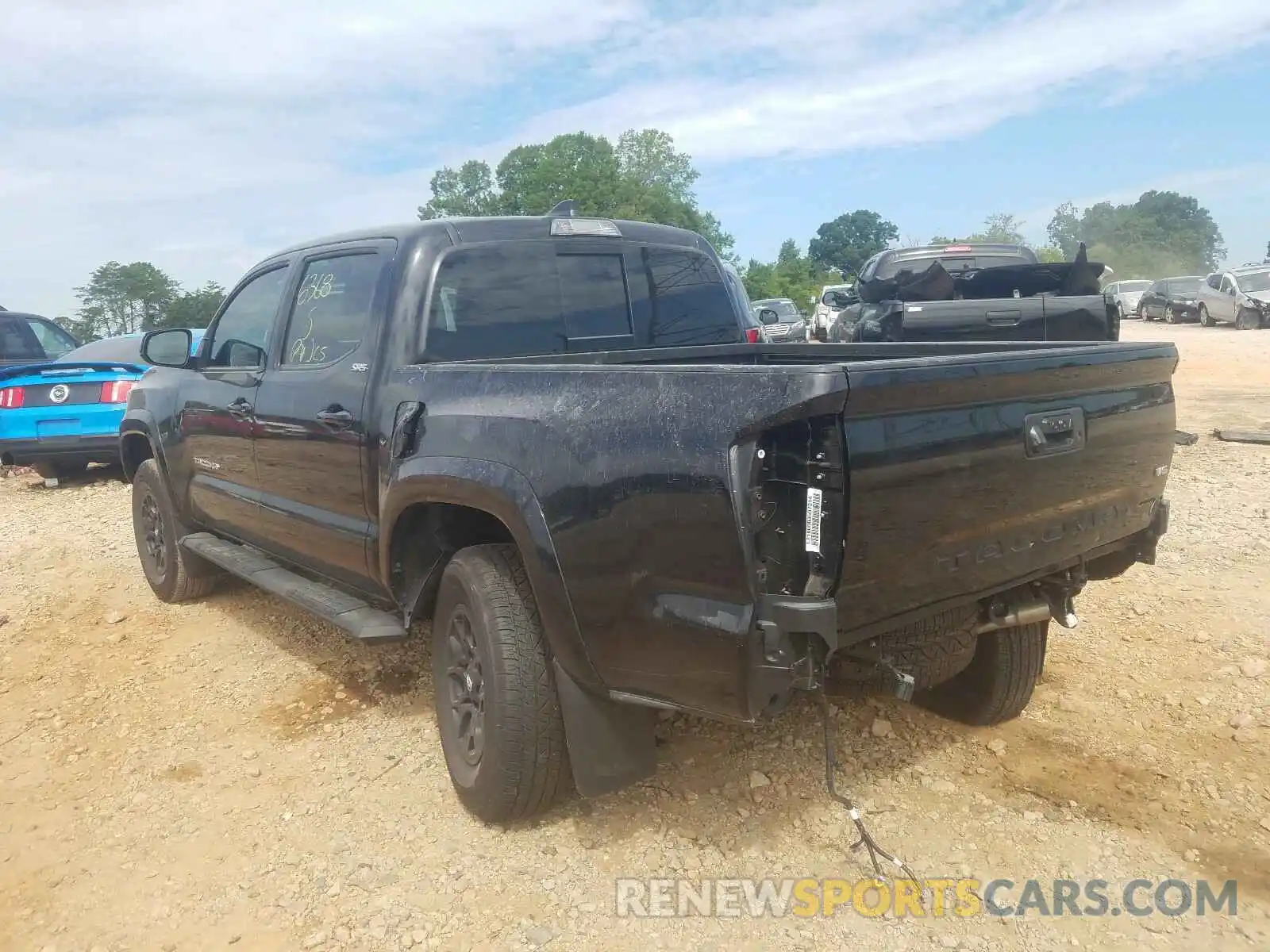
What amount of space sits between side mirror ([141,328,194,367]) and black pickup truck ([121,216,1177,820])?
0.54m

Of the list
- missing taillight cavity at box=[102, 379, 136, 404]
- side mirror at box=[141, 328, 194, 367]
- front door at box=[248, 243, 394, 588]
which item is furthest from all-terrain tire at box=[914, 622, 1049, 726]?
missing taillight cavity at box=[102, 379, 136, 404]

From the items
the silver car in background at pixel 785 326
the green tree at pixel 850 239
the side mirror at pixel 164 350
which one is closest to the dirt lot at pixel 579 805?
the side mirror at pixel 164 350

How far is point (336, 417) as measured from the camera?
3623mm

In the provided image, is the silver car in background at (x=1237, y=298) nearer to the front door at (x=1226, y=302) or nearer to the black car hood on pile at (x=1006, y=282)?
the front door at (x=1226, y=302)

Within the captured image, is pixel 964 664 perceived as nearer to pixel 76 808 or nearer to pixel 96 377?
pixel 76 808

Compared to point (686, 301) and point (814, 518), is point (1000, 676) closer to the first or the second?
point (814, 518)

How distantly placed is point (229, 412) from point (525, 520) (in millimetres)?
2463

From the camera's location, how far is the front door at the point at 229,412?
4434mm

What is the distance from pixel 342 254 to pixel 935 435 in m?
2.64

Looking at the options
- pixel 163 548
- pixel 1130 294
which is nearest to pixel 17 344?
pixel 163 548

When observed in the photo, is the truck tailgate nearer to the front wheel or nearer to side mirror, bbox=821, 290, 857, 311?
side mirror, bbox=821, 290, 857, 311

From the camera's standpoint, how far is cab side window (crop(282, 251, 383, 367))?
373 centimetres

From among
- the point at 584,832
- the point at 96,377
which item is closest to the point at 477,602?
the point at 584,832

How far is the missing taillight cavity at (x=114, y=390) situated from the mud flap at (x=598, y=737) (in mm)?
8353
